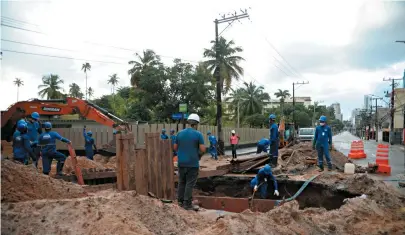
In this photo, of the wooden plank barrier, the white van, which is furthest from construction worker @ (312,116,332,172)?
the white van

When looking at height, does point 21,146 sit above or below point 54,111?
below

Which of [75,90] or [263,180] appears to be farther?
[75,90]

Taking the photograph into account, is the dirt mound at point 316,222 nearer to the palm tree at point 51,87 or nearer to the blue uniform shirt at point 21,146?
the blue uniform shirt at point 21,146

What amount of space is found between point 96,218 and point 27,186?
1.51 m

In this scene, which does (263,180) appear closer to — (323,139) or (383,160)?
(323,139)

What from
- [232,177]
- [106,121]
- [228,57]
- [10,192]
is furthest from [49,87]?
[10,192]

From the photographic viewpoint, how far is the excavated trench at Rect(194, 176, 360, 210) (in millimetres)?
8391

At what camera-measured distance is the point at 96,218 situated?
3.90 m

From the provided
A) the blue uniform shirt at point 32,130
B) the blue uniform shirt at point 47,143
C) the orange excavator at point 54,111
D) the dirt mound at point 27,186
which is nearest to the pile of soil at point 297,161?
the orange excavator at point 54,111

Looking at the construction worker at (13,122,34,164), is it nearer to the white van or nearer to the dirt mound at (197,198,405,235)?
the dirt mound at (197,198,405,235)

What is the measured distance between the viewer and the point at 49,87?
56.0 m

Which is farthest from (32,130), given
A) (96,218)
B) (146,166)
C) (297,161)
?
(297,161)

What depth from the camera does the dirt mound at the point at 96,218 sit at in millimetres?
3715

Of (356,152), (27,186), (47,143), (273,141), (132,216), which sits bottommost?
(356,152)
